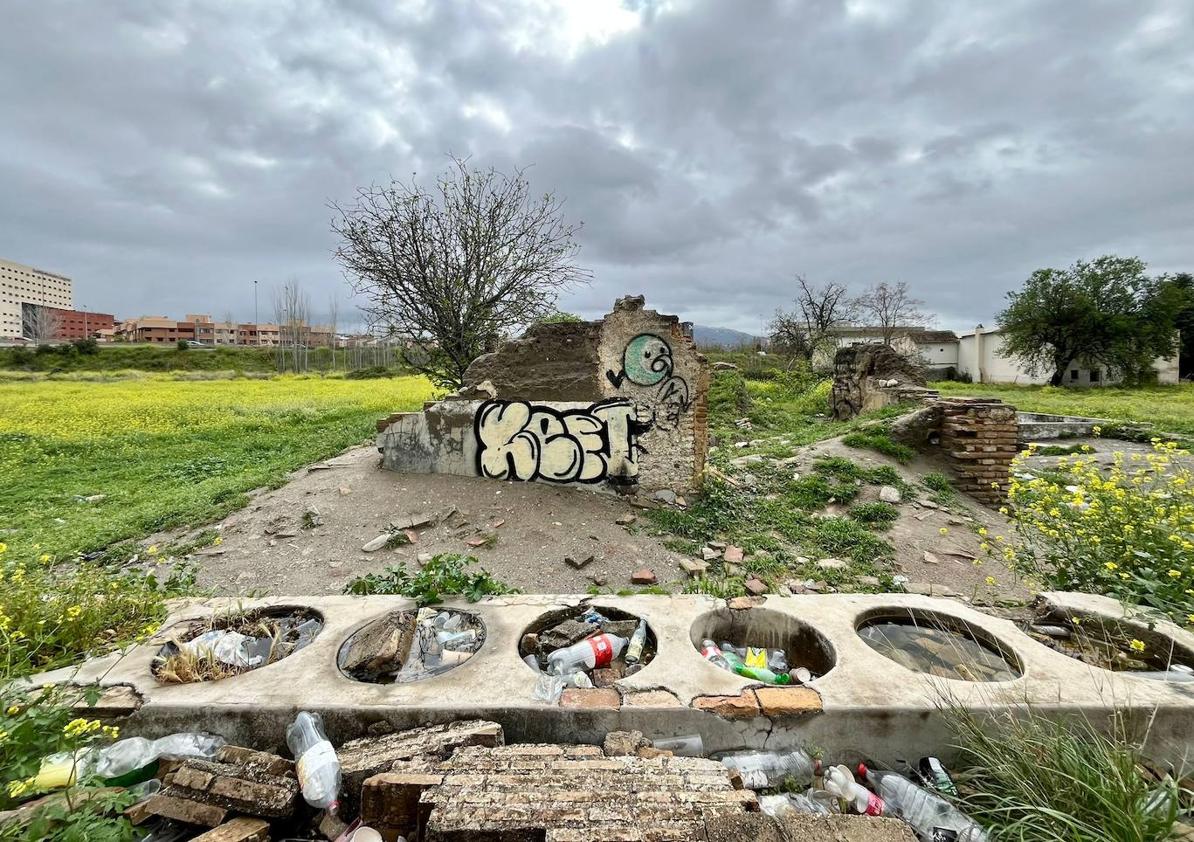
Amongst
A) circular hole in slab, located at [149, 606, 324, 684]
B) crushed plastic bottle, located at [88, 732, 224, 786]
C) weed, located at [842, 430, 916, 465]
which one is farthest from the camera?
weed, located at [842, 430, 916, 465]

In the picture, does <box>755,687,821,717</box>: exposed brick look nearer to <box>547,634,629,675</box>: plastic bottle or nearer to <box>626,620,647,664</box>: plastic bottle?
<box>626,620,647,664</box>: plastic bottle

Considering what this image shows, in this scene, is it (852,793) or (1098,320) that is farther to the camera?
(1098,320)

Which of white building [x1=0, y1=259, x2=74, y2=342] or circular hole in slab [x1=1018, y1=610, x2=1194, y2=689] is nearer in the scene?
circular hole in slab [x1=1018, y1=610, x2=1194, y2=689]

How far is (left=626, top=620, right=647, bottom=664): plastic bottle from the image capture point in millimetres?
2719

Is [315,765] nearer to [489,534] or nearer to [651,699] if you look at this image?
[651,699]

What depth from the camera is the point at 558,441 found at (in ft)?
21.8

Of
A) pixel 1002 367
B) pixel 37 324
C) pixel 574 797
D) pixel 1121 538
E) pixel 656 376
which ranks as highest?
pixel 37 324

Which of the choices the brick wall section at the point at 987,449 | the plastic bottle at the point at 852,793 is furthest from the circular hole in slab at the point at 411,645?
the brick wall section at the point at 987,449

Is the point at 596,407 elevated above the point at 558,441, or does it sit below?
above

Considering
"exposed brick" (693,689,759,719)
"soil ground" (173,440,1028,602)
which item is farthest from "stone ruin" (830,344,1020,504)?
"exposed brick" (693,689,759,719)

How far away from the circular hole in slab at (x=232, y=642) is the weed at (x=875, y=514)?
577 centimetres

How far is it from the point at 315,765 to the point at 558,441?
16.0 ft

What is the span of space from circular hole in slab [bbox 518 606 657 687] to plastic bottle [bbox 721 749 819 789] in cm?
60

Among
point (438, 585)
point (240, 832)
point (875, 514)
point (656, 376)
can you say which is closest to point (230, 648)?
point (438, 585)
